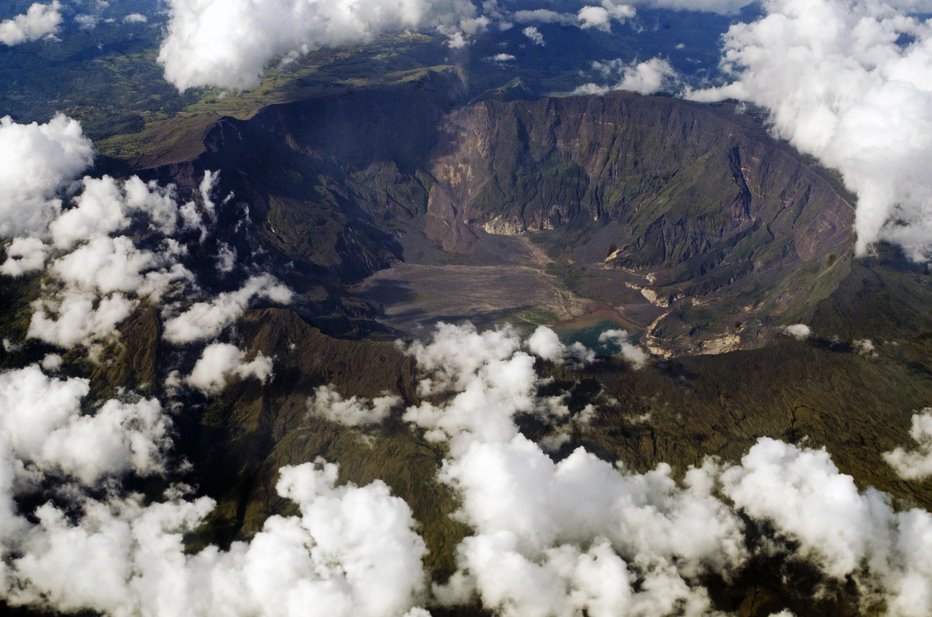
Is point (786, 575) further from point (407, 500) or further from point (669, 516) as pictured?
point (407, 500)

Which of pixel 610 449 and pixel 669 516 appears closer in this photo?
pixel 669 516

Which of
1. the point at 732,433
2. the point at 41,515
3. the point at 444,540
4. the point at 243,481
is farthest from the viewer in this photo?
the point at 732,433

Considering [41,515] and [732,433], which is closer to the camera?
[41,515]

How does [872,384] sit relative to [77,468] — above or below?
below

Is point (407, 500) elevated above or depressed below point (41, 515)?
below

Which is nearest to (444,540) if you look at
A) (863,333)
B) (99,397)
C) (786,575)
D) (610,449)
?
(610,449)

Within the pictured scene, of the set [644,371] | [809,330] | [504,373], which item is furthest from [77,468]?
[809,330]

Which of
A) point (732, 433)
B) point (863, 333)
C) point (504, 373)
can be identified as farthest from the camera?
point (863, 333)

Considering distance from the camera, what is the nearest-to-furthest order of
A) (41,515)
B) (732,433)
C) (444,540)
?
(41,515) < (444,540) < (732,433)

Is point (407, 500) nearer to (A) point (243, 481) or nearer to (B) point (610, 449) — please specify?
(A) point (243, 481)

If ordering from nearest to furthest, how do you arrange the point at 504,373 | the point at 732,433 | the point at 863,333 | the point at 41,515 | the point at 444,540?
the point at 41,515, the point at 444,540, the point at 732,433, the point at 504,373, the point at 863,333
